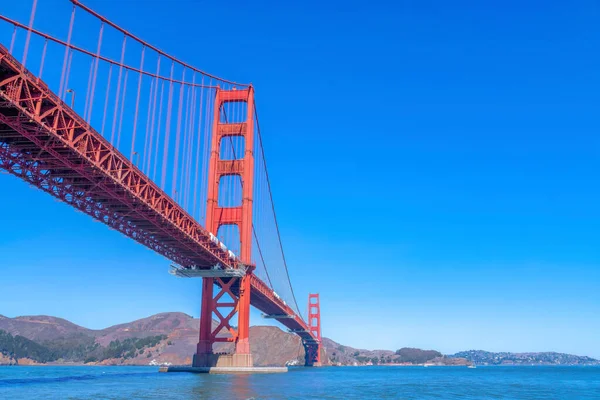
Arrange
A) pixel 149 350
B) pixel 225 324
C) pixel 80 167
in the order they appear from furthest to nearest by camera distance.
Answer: pixel 149 350, pixel 225 324, pixel 80 167

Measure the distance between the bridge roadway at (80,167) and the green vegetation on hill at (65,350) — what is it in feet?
484

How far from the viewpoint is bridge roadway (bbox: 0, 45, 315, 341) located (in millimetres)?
17078

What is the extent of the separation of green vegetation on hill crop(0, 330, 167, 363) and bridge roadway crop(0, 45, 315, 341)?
147514mm

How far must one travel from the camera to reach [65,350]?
187875mm

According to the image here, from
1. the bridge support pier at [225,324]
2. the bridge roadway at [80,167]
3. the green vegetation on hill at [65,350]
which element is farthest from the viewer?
the green vegetation on hill at [65,350]

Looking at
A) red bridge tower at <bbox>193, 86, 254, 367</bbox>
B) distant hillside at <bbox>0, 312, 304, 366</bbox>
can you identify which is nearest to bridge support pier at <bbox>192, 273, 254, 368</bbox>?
red bridge tower at <bbox>193, 86, 254, 367</bbox>

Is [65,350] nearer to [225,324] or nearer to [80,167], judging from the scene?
[225,324]

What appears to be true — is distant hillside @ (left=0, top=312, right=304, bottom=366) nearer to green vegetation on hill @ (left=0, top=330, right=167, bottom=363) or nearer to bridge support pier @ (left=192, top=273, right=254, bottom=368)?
green vegetation on hill @ (left=0, top=330, right=167, bottom=363)

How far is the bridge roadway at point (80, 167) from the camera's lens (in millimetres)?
17078

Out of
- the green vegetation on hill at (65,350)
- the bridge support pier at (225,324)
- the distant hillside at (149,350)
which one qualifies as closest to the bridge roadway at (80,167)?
the bridge support pier at (225,324)

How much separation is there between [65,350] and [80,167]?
187 meters

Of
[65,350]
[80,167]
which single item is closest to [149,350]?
[65,350]

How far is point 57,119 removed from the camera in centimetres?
1855

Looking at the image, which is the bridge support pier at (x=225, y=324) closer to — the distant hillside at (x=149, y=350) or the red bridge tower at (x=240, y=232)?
the red bridge tower at (x=240, y=232)
